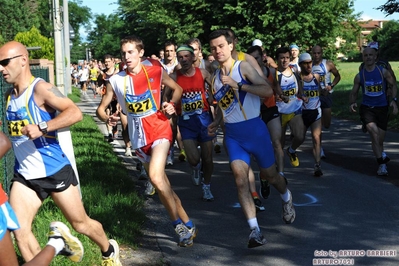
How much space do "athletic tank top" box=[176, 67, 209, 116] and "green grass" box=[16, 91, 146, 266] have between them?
4.42 feet

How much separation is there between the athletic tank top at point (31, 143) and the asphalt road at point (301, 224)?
58.0 inches

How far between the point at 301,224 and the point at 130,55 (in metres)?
2.62

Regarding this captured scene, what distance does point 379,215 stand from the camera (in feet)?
27.1

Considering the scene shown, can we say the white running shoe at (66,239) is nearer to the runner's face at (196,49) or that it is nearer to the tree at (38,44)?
the runner's face at (196,49)

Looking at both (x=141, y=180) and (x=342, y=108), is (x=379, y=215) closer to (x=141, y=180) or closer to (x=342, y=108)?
(x=141, y=180)

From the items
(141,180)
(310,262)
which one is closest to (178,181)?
(141,180)

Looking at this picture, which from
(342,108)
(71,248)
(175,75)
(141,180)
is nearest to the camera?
(71,248)

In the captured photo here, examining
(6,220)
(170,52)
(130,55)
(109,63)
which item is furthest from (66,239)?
(109,63)

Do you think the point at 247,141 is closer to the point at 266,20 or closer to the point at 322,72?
the point at 322,72

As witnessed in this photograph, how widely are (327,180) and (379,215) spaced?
8.55 feet

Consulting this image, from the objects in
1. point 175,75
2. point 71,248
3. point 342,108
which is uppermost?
point 175,75

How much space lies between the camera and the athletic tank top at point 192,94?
386 inches

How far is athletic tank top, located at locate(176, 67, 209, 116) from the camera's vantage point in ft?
32.2

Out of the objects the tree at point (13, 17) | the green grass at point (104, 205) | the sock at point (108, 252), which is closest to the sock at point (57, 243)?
the sock at point (108, 252)
